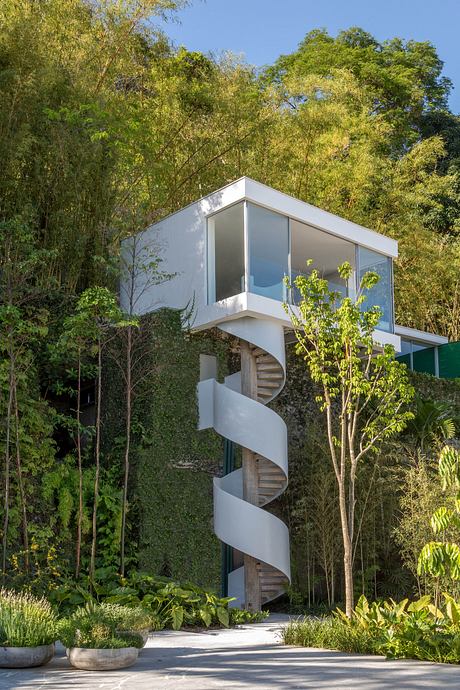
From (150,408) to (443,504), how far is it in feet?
13.4

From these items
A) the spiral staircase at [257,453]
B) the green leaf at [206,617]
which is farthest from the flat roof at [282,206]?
the green leaf at [206,617]

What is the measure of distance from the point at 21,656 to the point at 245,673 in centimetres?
174

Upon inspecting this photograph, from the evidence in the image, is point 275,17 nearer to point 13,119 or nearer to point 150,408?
point 13,119

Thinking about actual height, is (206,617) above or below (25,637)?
below

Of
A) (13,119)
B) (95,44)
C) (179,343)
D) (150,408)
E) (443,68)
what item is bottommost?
(150,408)

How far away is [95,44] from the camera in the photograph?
→ 14.7 m

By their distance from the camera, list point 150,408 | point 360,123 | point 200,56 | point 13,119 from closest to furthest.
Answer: point 150,408 < point 13,119 < point 200,56 < point 360,123

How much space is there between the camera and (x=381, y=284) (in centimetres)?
1383

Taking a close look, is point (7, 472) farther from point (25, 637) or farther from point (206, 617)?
point (25, 637)

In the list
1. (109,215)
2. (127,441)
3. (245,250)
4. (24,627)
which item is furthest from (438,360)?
(24,627)

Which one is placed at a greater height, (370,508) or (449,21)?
(449,21)

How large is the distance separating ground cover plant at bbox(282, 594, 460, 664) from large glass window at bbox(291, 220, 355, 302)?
6.06 metres

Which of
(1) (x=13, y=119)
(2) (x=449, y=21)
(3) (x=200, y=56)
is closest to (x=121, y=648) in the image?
(1) (x=13, y=119)

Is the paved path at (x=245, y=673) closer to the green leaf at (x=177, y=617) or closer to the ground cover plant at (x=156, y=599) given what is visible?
the green leaf at (x=177, y=617)
